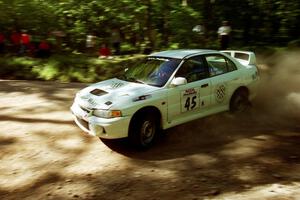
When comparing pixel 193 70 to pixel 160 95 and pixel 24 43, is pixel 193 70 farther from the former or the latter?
pixel 24 43

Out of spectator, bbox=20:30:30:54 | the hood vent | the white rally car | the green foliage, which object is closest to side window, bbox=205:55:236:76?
the white rally car

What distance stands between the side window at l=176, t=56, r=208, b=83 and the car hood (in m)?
0.79

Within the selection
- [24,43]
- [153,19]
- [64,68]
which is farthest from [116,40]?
[24,43]

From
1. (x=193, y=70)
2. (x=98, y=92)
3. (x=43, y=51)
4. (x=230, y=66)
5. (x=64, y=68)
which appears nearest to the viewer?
(x=98, y=92)

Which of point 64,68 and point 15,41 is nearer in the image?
point 64,68

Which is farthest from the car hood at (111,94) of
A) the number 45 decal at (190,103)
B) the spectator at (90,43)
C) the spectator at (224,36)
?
the spectator at (224,36)

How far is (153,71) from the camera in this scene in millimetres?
7664

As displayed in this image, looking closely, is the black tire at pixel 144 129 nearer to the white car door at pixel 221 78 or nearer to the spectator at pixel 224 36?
the white car door at pixel 221 78

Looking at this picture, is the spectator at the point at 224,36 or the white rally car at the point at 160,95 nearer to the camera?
the white rally car at the point at 160,95

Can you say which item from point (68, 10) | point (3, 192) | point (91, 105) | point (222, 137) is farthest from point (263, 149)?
point (68, 10)

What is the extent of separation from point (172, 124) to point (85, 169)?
1.90m

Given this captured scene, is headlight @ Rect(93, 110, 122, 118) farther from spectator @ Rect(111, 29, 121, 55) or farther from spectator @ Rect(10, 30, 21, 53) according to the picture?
spectator @ Rect(10, 30, 21, 53)

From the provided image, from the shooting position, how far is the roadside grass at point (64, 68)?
14.3m

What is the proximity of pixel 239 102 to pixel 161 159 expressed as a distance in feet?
9.93
